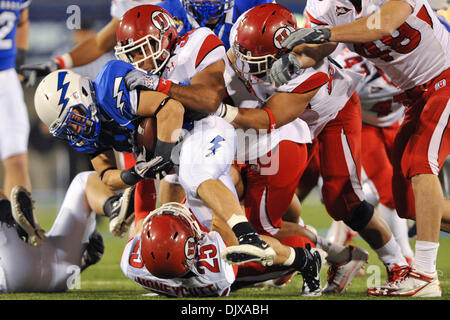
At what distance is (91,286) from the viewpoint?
13.4ft

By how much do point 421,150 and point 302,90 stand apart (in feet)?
2.03

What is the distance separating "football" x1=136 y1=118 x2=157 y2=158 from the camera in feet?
11.4

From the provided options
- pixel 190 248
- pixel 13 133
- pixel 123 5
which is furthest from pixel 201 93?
pixel 13 133

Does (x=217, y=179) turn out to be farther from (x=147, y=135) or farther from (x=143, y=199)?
(x=143, y=199)

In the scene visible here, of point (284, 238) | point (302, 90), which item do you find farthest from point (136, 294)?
point (302, 90)

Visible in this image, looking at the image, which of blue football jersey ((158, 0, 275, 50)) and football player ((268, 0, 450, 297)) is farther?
blue football jersey ((158, 0, 275, 50))

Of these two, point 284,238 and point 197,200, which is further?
point 284,238

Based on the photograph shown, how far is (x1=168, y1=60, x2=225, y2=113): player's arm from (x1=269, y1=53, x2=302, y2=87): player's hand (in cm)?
27

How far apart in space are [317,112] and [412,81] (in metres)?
0.48

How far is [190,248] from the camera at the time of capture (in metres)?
3.20

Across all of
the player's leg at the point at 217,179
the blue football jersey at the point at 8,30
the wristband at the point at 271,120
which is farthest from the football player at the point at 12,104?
the wristband at the point at 271,120

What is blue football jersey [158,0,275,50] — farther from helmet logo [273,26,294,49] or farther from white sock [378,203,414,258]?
white sock [378,203,414,258]

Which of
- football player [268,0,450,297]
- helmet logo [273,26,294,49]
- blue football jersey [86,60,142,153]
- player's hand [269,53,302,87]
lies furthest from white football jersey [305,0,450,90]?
blue football jersey [86,60,142,153]

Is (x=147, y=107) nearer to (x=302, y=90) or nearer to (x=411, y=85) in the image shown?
(x=302, y=90)
